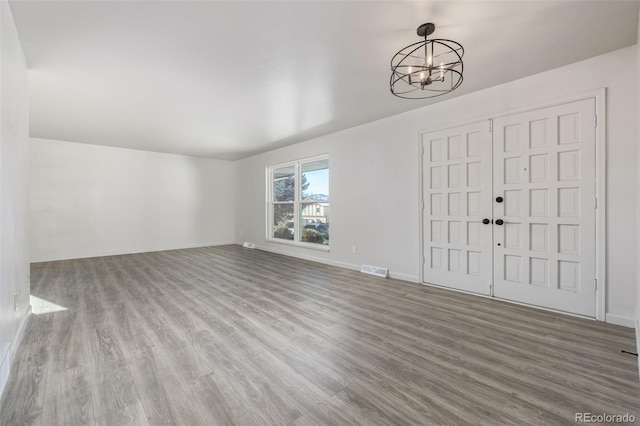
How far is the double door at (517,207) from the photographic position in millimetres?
2805

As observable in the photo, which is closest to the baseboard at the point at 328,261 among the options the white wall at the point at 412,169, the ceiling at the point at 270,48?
the white wall at the point at 412,169

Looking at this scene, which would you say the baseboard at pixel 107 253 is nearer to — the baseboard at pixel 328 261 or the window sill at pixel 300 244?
the baseboard at pixel 328 261

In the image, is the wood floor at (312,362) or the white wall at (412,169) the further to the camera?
the white wall at (412,169)

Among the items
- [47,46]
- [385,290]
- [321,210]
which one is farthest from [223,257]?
[47,46]

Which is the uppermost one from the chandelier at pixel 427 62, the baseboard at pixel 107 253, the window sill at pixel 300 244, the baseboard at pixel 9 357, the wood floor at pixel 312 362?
the chandelier at pixel 427 62

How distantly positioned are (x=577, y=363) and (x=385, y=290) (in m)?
1.99

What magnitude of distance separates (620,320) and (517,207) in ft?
4.29

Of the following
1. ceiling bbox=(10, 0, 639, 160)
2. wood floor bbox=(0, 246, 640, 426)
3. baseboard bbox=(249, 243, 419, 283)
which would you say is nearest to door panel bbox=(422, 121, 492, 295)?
baseboard bbox=(249, 243, 419, 283)

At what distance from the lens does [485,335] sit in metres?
2.45

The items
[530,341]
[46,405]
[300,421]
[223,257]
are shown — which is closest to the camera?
[300,421]

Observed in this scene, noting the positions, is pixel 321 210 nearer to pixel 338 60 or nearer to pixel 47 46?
pixel 338 60

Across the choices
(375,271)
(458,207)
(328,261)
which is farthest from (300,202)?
(458,207)

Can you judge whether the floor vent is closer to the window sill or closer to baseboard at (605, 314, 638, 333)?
the window sill

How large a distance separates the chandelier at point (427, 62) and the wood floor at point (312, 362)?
207 cm
